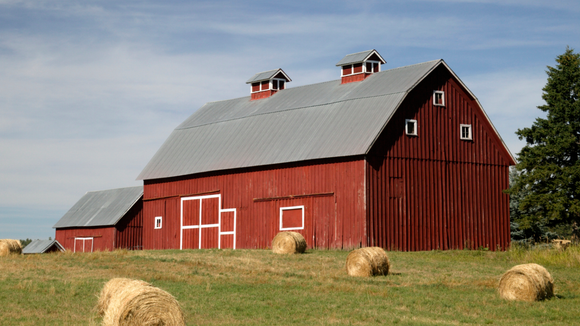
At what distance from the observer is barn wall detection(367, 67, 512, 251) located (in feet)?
112

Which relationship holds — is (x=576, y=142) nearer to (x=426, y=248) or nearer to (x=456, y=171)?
(x=456, y=171)

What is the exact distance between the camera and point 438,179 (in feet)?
118

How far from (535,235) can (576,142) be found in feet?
23.2

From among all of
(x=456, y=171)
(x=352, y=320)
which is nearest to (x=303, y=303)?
(x=352, y=320)

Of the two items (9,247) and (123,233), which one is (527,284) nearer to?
(9,247)

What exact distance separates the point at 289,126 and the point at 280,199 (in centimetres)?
422

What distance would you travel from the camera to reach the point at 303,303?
18938mm

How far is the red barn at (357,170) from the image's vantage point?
113 feet

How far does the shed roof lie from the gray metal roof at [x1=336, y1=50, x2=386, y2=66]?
112 centimetres

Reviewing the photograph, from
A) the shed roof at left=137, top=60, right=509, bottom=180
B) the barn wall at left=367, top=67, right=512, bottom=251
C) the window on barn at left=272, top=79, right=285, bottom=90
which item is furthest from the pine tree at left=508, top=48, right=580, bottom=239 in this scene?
the window on barn at left=272, top=79, right=285, bottom=90

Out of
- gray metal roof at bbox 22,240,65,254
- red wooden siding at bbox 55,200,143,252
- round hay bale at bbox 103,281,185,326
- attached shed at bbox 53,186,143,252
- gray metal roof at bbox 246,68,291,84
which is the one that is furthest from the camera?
gray metal roof at bbox 22,240,65,254

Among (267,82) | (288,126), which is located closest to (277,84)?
(267,82)

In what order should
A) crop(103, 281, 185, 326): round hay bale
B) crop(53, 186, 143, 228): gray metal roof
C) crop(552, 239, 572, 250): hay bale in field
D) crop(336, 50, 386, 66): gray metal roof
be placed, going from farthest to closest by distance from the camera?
crop(53, 186, 143, 228): gray metal roof → crop(336, 50, 386, 66): gray metal roof → crop(552, 239, 572, 250): hay bale in field → crop(103, 281, 185, 326): round hay bale

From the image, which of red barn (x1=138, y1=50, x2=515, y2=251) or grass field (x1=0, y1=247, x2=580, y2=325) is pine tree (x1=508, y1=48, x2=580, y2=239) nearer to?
red barn (x1=138, y1=50, x2=515, y2=251)
